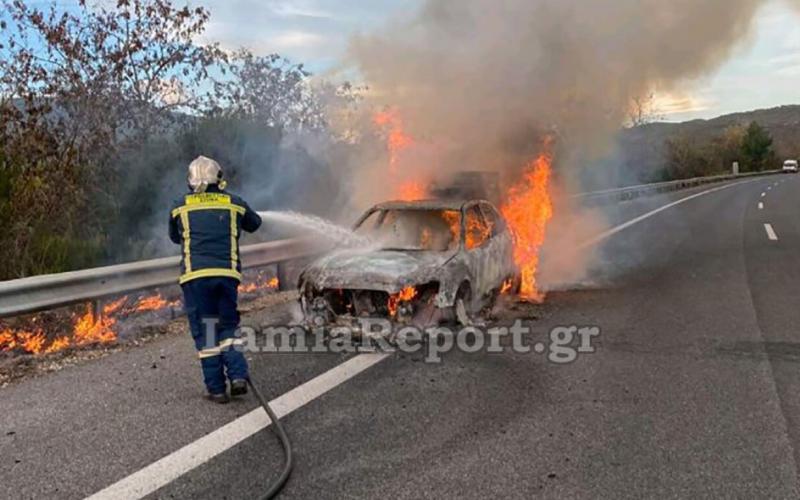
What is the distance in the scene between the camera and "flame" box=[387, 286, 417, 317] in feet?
20.3

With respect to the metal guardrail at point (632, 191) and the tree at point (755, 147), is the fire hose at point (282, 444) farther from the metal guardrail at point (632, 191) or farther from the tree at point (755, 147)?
the tree at point (755, 147)

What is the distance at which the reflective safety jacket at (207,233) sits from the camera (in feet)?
15.8

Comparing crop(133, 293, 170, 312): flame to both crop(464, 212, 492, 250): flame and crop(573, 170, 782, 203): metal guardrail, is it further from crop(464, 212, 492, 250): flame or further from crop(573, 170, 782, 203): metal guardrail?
crop(573, 170, 782, 203): metal guardrail

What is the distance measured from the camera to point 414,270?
20.9ft

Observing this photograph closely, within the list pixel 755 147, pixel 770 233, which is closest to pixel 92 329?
pixel 770 233

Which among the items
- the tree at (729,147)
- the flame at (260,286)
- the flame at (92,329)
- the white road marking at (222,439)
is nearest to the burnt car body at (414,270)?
the white road marking at (222,439)

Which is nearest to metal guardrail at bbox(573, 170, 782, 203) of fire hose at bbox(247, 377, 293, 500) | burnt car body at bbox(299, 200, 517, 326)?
burnt car body at bbox(299, 200, 517, 326)

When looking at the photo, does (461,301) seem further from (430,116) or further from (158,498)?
(430,116)

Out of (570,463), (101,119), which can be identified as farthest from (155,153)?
(570,463)

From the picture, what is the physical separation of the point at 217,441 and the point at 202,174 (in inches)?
72.8

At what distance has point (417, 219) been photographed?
25.5 ft

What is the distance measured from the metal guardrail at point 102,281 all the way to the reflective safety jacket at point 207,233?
1878 millimetres

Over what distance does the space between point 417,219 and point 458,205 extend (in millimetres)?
486

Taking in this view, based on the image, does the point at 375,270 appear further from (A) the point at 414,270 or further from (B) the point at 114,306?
(B) the point at 114,306
